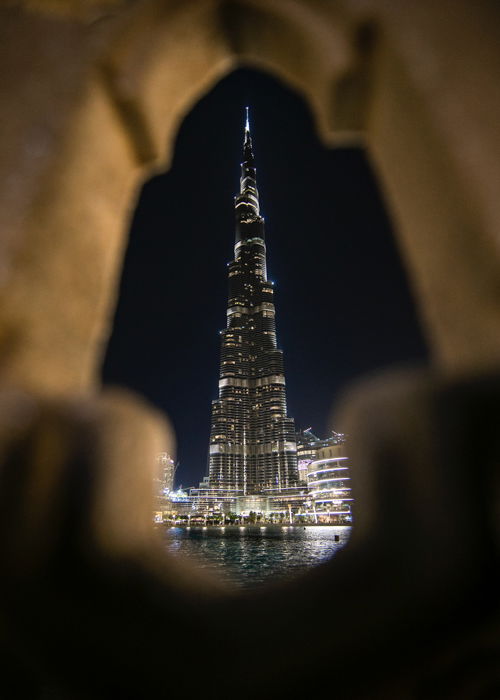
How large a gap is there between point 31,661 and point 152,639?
0.33m

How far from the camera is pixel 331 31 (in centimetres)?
166

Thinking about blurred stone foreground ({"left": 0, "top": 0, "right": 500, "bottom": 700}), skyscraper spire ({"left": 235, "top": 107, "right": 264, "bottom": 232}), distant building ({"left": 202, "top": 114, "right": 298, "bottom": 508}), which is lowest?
blurred stone foreground ({"left": 0, "top": 0, "right": 500, "bottom": 700})

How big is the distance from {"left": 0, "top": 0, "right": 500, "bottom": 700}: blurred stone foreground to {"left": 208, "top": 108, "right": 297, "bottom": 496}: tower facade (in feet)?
405

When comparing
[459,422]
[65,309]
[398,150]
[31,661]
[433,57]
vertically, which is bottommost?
[31,661]

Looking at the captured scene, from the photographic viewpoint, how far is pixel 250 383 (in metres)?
147

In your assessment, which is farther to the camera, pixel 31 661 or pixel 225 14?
pixel 225 14

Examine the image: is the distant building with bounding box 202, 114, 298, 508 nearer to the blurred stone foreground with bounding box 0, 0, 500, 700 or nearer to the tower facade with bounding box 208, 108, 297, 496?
the tower facade with bounding box 208, 108, 297, 496

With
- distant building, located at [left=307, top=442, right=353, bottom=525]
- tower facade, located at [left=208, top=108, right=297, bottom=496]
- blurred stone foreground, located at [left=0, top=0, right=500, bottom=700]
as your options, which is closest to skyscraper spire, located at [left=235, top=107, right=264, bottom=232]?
tower facade, located at [left=208, top=108, right=297, bottom=496]

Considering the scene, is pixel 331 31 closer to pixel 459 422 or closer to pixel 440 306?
pixel 440 306

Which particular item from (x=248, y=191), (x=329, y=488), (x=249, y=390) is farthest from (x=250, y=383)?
(x=248, y=191)

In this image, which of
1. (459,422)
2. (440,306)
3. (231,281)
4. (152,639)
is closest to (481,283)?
(440,306)

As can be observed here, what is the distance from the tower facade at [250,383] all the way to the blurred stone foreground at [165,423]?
12341 cm

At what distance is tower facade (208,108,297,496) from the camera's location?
124m

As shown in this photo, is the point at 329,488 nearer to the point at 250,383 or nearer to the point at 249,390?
the point at 249,390
